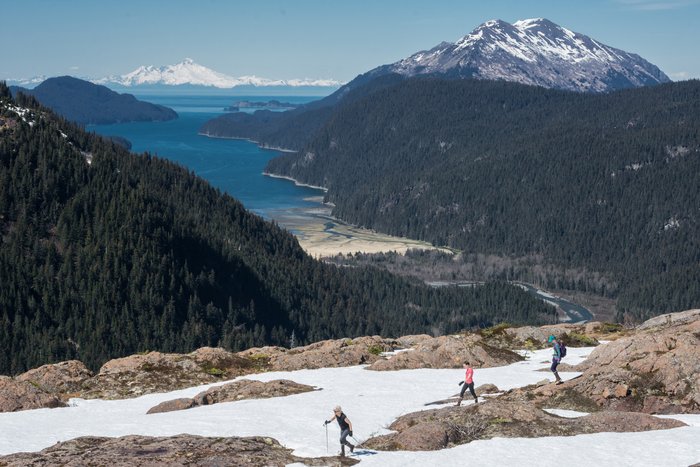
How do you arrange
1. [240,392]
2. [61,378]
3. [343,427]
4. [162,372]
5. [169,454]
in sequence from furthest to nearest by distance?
1. [162,372]
2. [61,378]
3. [240,392]
4. [343,427]
5. [169,454]

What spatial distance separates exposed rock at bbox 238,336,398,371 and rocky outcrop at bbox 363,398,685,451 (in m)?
30.3

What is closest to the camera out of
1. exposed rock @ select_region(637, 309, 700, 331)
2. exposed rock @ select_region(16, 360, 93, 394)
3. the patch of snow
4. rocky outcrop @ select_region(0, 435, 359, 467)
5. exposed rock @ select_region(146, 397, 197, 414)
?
rocky outcrop @ select_region(0, 435, 359, 467)

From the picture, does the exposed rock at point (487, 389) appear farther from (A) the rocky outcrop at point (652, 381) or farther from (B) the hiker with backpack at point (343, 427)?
(B) the hiker with backpack at point (343, 427)

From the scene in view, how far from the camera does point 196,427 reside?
196ft

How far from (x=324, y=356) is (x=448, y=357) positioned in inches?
511

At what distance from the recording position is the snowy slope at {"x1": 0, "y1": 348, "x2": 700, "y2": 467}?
170 ft

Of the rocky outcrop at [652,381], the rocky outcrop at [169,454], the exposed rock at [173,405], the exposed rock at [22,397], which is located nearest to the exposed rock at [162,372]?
the exposed rock at [22,397]

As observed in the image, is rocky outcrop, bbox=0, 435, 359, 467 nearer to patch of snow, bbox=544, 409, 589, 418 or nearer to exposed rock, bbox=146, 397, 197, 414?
exposed rock, bbox=146, 397, 197, 414

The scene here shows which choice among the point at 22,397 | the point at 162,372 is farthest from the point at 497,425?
the point at 162,372

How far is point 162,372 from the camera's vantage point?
282 feet

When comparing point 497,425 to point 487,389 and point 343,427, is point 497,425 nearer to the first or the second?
point 343,427

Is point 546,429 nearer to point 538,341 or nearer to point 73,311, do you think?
point 538,341

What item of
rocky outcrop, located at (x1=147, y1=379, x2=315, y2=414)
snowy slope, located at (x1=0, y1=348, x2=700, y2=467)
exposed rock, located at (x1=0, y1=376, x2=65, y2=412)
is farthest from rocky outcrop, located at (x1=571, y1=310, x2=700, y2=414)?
exposed rock, located at (x1=0, y1=376, x2=65, y2=412)

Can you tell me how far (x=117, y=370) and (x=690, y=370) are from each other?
2028 inches
